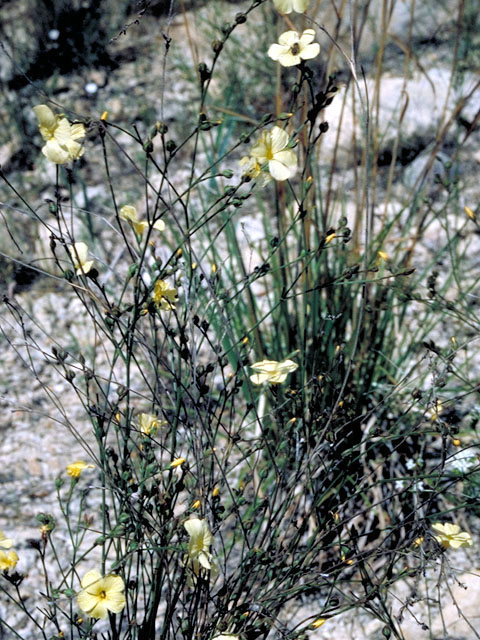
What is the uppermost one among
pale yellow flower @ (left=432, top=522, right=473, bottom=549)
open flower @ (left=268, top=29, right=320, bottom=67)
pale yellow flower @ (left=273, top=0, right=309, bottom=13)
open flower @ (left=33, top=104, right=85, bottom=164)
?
pale yellow flower @ (left=273, top=0, right=309, bottom=13)

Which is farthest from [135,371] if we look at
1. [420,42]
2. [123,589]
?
[420,42]

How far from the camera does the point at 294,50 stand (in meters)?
1.32

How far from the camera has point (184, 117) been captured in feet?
12.3

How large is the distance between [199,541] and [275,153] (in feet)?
2.22

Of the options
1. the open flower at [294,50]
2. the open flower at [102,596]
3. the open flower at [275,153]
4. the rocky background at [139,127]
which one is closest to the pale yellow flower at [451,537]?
the rocky background at [139,127]

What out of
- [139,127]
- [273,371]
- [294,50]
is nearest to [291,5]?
[294,50]

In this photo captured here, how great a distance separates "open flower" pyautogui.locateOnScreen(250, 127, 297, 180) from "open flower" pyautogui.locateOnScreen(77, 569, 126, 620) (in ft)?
2.40

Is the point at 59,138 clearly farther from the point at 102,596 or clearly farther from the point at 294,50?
the point at 102,596

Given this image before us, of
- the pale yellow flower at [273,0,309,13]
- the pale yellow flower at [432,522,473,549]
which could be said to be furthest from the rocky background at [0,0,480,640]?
the pale yellow flower at [273,0,309,13]

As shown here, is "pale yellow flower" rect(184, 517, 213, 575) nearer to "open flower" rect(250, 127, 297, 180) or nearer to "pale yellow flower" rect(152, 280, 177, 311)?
"pale yellow flower" rect(152, 280, 177, 311)

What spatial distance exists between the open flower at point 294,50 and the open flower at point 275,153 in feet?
0.41

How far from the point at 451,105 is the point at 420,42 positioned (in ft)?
2.47

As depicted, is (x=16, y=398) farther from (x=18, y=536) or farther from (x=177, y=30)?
(x=177, y=30)

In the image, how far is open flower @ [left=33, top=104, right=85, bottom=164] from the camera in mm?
1251
